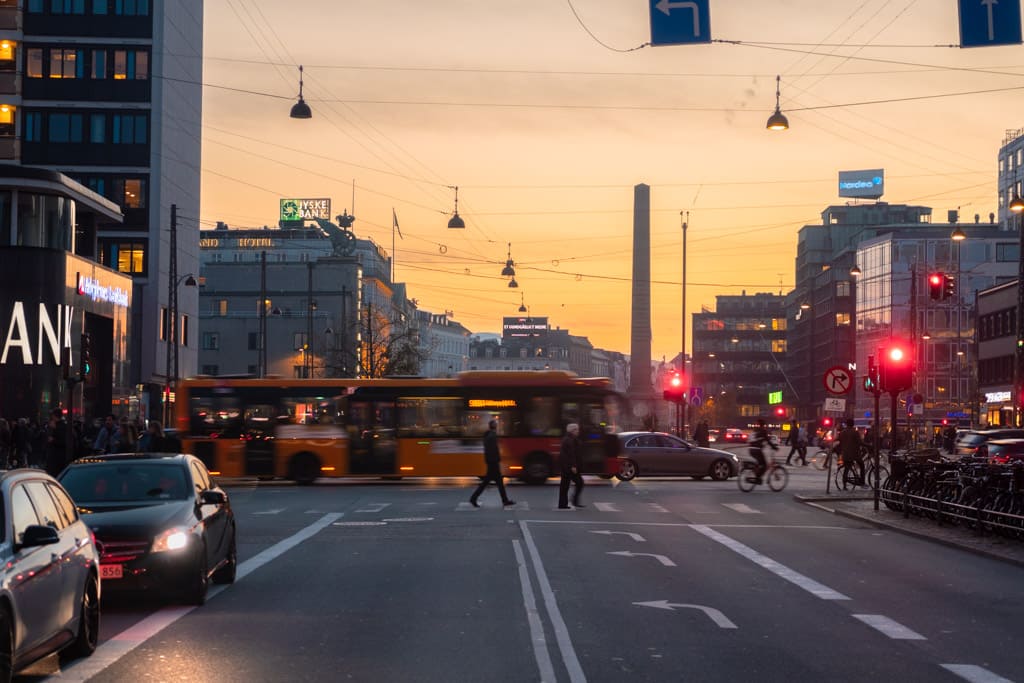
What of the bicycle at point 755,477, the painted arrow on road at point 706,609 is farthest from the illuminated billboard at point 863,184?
the painted arrow on road at point 706,609

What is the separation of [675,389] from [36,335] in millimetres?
25787

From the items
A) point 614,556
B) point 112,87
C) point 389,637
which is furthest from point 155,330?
point 389,637

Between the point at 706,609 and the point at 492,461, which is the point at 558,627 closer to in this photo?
the point at 706,609

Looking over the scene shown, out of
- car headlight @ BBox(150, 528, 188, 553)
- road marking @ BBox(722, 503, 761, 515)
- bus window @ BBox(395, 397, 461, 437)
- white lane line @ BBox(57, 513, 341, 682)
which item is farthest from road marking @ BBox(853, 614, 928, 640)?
bus window @ BBox(395, 397, 461, 437)

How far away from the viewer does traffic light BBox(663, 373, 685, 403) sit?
202 feet

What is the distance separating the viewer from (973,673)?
33.5 feet

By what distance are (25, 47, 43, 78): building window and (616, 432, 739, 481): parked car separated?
45875 mm

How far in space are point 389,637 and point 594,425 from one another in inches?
1150

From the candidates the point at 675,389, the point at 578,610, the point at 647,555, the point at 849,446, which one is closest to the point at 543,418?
the point at 849,446

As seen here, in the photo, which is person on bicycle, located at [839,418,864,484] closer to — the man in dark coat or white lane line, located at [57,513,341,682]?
the man in dark coat

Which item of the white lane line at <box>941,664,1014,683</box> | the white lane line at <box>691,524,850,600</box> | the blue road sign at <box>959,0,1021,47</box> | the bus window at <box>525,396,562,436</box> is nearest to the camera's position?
the white lane line at <box>941,664,1014,683</box>

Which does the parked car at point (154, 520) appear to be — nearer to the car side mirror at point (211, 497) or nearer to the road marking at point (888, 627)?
the car side mirror at point (211, 497)

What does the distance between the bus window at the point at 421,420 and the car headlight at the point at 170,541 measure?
26.9 m

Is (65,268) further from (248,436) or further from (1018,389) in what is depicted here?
(1018,389)
